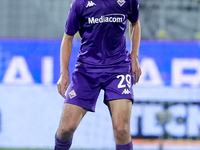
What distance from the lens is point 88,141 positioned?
5.75 m

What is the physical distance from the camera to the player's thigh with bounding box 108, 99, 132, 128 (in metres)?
3.37

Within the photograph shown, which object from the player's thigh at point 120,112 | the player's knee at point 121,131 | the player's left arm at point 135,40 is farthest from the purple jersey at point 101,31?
the player's knee at point 121,131

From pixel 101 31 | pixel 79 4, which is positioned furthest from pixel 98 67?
pixel 79 4

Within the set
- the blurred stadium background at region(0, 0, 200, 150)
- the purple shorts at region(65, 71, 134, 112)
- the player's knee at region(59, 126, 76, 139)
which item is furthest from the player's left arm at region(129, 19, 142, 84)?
the blurred stadium background at region(0, 0, 200, 150)

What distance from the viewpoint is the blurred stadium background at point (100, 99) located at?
5.71m

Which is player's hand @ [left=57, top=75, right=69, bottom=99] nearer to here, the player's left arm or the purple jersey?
the purple jersey

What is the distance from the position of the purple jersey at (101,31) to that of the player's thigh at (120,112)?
0.94 ft

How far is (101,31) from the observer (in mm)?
3502

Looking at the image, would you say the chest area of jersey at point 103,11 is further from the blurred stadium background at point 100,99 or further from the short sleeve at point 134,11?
the blurred stadium background at point 100,99

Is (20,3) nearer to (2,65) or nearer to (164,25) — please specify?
(2,65)

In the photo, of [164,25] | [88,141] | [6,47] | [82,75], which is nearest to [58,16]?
[6,47]

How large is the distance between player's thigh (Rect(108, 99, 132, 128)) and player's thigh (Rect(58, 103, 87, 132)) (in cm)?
28

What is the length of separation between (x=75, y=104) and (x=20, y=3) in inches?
138

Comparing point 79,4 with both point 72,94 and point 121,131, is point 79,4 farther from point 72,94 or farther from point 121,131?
point 121,131
